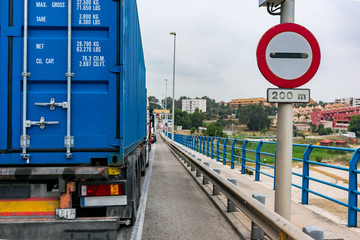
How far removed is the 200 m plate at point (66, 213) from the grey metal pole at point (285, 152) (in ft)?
8.15

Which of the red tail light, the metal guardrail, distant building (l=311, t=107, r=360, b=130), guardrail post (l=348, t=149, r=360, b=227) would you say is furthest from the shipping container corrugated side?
distant building (l=311, t=107, r=360, b=130)

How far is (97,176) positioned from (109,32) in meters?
1.89

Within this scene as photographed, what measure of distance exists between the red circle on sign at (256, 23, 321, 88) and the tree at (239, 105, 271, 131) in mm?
94666

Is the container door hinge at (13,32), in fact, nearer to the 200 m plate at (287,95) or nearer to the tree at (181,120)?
the 200 m plate at (287,95)

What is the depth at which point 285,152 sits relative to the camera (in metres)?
3.82

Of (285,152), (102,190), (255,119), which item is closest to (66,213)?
(102,190)

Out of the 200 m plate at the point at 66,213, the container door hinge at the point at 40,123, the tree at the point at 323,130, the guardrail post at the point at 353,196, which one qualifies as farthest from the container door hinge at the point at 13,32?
the tree at the point at 323,130

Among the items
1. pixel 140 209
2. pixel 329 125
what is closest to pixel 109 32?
pixel 140 209

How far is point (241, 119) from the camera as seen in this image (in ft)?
381

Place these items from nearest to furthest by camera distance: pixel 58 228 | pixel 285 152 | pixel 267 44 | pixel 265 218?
pixel 267 44, pixel 285 152, pixel 265 218, pixel 58 228

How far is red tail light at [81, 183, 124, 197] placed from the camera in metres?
4.51

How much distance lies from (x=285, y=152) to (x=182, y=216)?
10.9 feet

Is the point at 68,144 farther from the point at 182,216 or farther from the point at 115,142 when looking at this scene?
the point at 182,216

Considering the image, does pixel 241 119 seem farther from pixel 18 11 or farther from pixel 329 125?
pixel 18 11
